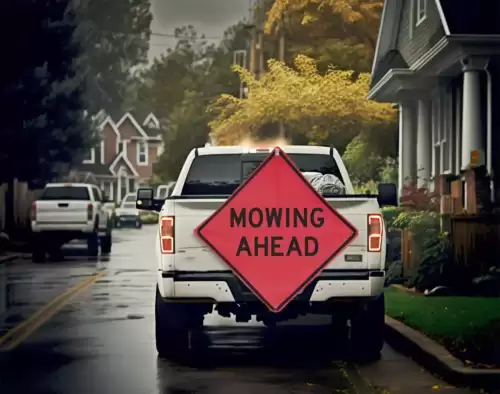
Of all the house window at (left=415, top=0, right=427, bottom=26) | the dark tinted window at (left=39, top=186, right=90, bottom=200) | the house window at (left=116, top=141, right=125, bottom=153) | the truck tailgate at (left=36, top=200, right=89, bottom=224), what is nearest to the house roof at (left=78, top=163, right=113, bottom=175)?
the house window at (left=116, top=141, right=125, bottom=153)

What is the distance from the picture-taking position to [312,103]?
48.7m

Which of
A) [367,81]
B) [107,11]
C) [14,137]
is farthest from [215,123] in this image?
[107,11]

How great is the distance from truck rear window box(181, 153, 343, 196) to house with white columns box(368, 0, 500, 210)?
18.8 ft

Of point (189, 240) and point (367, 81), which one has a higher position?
point (367, 81)

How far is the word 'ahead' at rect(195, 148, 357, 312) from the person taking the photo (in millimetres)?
11039

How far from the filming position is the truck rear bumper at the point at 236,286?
11234 millimetres

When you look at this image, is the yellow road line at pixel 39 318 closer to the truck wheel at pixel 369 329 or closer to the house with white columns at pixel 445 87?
the truck wheel at pixel 369 329

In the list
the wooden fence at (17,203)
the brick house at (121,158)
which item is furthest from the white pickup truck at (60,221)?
the brick house at (121,158)

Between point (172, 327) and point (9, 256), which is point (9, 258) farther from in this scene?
point (172, 327)

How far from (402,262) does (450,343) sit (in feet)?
27.8

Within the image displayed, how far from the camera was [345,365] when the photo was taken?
11.5 m

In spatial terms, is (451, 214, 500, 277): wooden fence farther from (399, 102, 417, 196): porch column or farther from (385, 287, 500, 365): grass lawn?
(399, 102, 417, 196): porch column

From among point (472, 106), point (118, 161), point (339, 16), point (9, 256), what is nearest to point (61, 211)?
point (9, 256)

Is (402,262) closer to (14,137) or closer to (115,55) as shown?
(14,137)
